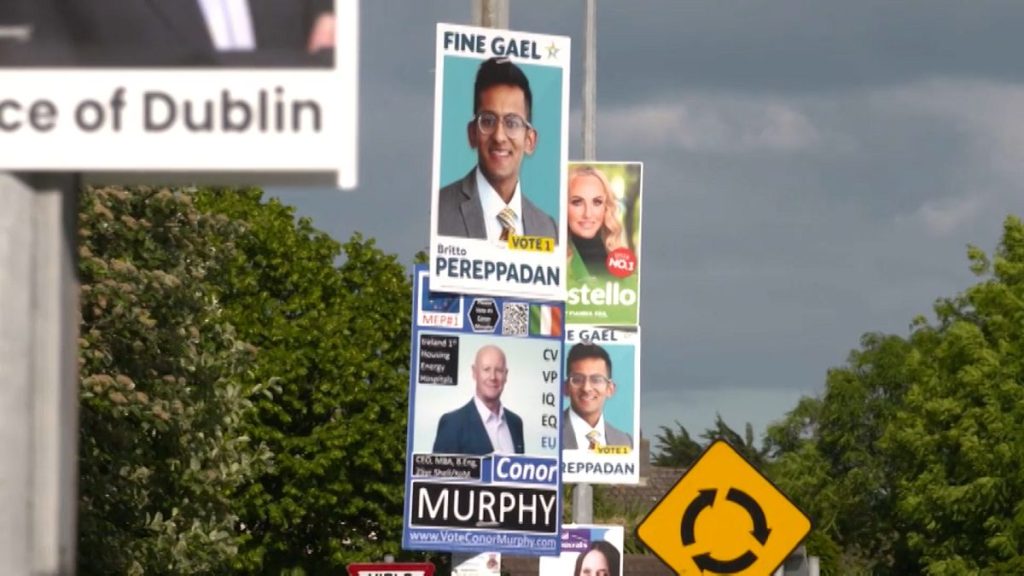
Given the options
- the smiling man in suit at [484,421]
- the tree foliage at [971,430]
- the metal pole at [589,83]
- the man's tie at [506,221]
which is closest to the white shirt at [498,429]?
the smiling man in suit at [484,421]

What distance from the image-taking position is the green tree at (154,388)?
26234 millimetres

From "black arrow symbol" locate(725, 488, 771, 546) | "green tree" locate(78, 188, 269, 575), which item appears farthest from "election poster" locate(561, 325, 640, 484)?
"black arrow symbol" locate(725, 488, 771, 546)

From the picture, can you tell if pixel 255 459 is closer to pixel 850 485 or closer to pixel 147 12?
pixel 147 12

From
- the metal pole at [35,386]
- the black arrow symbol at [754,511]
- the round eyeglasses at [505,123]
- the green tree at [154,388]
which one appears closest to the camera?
the metal pole at [35,386]

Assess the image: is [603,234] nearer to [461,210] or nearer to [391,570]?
[391,570]

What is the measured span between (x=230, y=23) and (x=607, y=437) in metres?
23.2

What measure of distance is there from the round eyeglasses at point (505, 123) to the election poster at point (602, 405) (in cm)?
1057

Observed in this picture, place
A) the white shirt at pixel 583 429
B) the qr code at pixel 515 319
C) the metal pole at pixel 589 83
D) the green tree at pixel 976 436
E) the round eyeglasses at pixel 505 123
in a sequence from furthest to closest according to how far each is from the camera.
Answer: the green tree at pixel 976 436 → the metal pole at pixel 589 83 → the white shirt at pixel 583 429 → the qr code at pixel 515 319 → the round eyeglasses at pixel 505 123

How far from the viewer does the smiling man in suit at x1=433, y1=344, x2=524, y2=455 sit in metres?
17.3

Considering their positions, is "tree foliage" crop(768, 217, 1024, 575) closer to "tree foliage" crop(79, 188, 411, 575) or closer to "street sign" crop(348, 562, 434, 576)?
"tree foliage" crop(79, 188, 411, 575)

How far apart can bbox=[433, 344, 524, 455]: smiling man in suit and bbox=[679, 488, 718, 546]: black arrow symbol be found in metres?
3.51

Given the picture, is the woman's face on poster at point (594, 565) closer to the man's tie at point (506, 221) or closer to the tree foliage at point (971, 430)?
the man's tie at point (506, 221)

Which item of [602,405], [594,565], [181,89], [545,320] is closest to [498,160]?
[545,320]

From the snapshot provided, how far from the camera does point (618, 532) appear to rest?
27.4 metres
